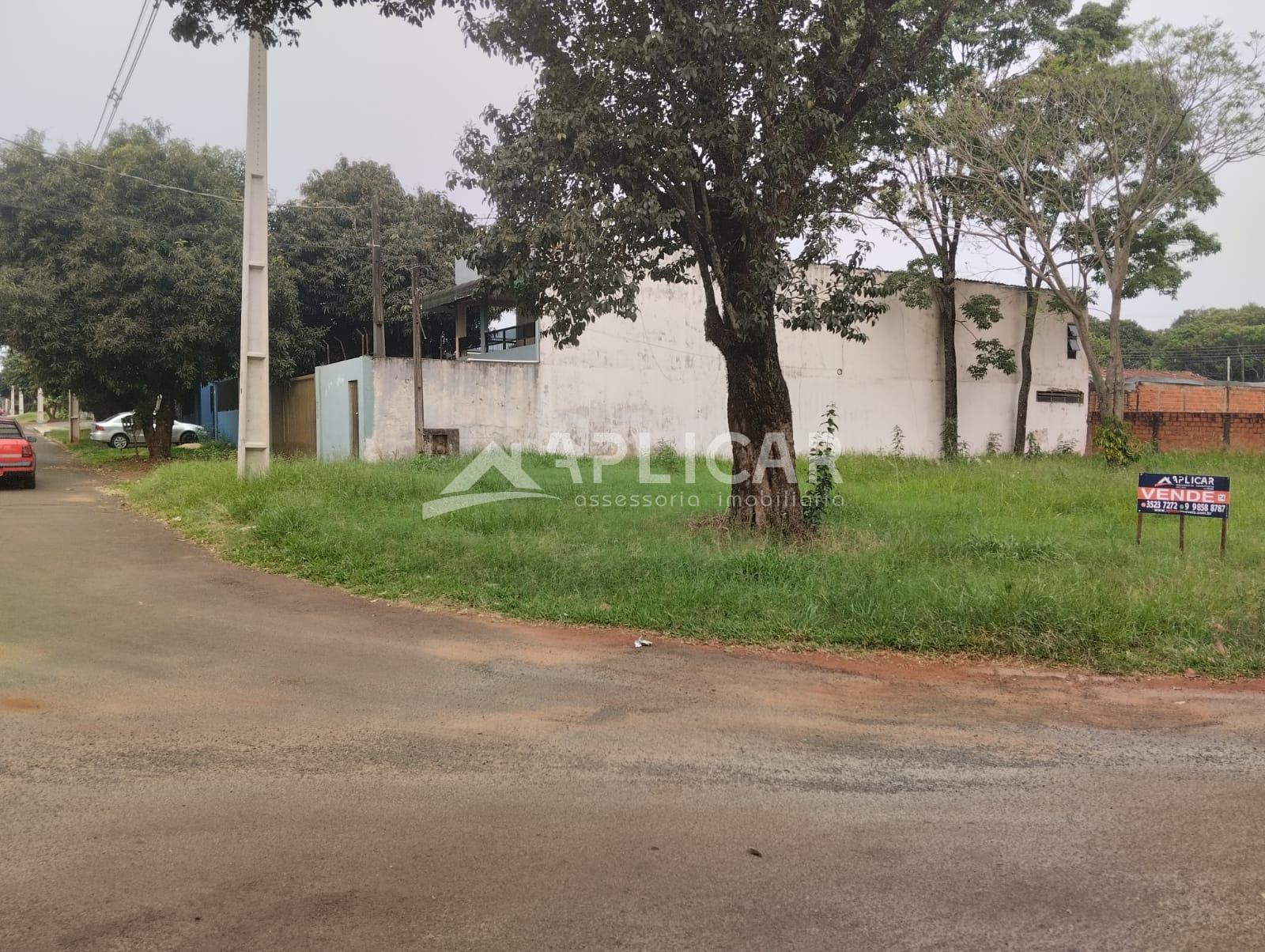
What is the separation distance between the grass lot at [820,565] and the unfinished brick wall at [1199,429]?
50.9 ft

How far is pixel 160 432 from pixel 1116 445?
23.4m

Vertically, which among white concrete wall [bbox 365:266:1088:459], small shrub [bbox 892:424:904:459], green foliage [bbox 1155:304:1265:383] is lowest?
small shrub [bbox 892:424:904:459]

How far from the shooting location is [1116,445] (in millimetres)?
18484

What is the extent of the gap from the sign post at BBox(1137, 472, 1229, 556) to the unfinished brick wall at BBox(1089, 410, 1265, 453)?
2019cm

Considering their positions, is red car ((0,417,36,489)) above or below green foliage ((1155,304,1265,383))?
below

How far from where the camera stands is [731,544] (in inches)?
334

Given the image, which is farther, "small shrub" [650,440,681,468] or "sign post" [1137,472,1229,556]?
"small shrub" [650,440,681,468]

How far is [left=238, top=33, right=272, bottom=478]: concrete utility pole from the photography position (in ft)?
40.4

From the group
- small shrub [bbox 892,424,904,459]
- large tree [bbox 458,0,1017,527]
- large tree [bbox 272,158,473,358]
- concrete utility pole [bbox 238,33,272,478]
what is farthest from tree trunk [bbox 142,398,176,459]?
small shrub [bbox 892,424,904,459]

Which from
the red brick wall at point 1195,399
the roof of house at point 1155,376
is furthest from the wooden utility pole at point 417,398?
the roof of house at point 1155,376
